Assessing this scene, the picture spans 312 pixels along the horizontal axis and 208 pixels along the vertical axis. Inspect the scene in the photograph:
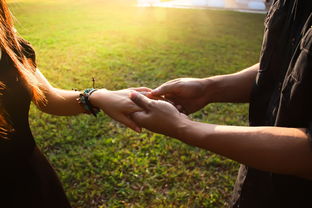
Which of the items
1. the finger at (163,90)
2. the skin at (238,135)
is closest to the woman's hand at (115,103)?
the skin at (238,135)

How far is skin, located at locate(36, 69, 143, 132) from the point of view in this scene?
6.98ft

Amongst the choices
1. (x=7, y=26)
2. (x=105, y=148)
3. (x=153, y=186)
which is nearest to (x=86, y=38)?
(x=105, y=148)

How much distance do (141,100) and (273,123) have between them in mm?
942

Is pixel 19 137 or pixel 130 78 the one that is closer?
pixel 19 137

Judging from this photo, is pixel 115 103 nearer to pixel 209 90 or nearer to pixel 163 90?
pixel 163 90

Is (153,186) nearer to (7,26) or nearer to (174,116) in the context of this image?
(174,116)

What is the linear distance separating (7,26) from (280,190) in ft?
6.53

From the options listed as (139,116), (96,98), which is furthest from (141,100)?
(96,98)

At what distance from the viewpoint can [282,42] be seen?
61.6 inches

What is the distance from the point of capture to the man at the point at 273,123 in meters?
1.27

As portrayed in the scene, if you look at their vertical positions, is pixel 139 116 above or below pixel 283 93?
below

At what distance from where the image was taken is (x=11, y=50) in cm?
158

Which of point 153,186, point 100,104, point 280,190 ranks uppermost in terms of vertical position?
point 100,104

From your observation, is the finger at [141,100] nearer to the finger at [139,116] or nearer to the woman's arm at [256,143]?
the finger at [139,116]
